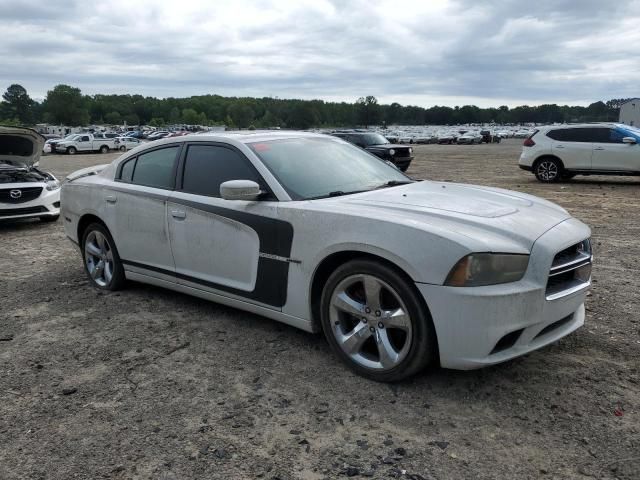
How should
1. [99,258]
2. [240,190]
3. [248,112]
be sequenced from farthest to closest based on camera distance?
1. [248,112]
2. [99,258]
3. [240,190]

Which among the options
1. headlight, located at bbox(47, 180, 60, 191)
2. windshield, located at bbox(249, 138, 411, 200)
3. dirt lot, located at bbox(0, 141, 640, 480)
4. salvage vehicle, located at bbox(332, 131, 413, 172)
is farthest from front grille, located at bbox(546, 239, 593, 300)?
salvage vehicle, located at bbox(332, 131, 413, 172)

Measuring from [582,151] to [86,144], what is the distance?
123 ft

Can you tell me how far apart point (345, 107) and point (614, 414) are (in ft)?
583

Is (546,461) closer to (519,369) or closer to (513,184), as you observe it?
(519,369)

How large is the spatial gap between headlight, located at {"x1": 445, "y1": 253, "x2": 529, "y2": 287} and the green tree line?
13633 cm

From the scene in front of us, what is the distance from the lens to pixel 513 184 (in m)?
15.4

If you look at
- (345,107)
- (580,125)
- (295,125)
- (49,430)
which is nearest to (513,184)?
(580,125)

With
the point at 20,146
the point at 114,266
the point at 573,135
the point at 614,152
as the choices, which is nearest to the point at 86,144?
the point at 20,146

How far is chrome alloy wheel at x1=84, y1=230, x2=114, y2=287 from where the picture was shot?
5504 mm

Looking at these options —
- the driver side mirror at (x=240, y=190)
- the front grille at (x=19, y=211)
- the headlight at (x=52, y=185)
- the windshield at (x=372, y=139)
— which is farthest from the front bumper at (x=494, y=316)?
the windshield at (x=372, y=139)

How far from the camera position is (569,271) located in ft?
11.3

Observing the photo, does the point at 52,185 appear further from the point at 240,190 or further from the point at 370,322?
the point at 370,322

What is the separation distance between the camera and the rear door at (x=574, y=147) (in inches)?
583

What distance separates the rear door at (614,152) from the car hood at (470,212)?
1179 centimetres
